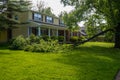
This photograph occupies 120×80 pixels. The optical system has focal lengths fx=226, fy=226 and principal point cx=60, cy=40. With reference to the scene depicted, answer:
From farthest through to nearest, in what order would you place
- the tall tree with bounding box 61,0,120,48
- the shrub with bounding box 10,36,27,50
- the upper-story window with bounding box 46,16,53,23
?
the upper-story window with bounding box 46,16,53,23 → the tall tree with bounding box 61,0,120,48 → the shrub with bounding box 10,36,27,50

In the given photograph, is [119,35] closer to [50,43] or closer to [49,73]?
[50,43]

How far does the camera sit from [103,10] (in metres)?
28.8

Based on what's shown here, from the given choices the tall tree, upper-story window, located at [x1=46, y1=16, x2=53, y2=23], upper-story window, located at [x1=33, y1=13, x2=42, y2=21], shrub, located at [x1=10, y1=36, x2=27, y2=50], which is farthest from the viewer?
upper-story window, located at [x1=46, y1=16, x2=53, y2=23]

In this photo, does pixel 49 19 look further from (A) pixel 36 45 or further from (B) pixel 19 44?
(A) pixel 36 45

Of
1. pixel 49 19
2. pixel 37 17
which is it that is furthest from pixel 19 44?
pixel 49 19

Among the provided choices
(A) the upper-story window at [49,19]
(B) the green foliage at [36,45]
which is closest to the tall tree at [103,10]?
(B) the green foliage at [36,45]

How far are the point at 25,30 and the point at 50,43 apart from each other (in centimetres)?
1352

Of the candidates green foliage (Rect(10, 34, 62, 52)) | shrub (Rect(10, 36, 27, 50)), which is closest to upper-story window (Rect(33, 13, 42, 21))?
green foliage (Rect(10, 34, 62, 52))

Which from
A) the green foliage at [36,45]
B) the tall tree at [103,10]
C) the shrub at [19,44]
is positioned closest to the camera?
the green foliage at [36,45]

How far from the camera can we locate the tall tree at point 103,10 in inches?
1056

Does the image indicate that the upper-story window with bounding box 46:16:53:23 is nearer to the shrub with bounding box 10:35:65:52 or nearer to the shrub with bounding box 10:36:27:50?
the shrub with bounding box 10:35:65:52

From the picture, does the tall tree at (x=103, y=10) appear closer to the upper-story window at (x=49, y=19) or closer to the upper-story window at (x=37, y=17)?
the upper-story window at (x=37, y=17)

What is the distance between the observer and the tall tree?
2681 cm

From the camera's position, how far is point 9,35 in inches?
1486
